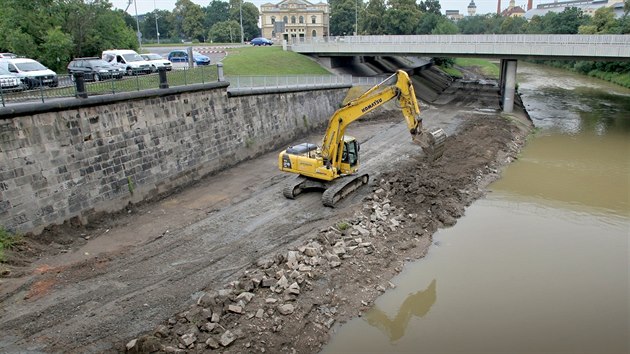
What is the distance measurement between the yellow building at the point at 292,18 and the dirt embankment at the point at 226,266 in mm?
73029

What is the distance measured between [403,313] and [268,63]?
33.3 metres

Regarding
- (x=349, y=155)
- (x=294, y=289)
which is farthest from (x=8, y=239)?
(x=349, y=155)

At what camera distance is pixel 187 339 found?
10820mm

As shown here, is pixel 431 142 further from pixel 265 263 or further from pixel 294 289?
pixel 294 289

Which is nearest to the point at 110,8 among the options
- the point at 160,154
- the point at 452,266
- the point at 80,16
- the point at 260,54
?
the point at 80,16

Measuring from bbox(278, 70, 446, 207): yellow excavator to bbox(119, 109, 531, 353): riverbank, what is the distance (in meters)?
1.35

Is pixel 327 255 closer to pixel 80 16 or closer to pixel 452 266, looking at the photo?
pixel 452 266

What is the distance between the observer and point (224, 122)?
79.5 ft

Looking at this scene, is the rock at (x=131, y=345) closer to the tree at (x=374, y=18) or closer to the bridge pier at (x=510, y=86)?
the bridge pier at (x=510, y=86)

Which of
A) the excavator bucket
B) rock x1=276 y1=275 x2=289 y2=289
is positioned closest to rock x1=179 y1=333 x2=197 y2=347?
rock x1=276 y1=275 x2=289 y2=289

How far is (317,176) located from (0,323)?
11.5 metres

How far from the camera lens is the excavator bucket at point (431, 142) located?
62.0 ft

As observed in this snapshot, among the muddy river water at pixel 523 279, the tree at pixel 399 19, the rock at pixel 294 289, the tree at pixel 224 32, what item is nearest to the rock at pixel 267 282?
the rock at pixel 294 289

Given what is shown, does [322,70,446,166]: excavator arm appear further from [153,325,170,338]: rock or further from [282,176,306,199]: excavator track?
[153,325,170,338]: rock
